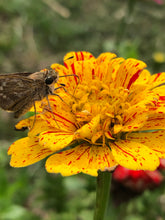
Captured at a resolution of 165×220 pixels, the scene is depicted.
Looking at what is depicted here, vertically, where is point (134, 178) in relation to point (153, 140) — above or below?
below

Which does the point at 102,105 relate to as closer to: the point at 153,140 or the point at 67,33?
the point at 153,140

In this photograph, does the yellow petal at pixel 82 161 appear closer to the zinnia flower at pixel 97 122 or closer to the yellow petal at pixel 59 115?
the zinnia flower at pixel 97 122

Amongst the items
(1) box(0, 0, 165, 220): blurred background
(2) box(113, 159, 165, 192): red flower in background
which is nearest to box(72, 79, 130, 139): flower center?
(2) box(113, 159, 165, 192): red flower in background

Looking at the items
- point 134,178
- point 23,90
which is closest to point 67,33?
point 134,178

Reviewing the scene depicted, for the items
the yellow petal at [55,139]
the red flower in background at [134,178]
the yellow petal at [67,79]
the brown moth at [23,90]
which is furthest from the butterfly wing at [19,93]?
the red flower in background at [134,178]

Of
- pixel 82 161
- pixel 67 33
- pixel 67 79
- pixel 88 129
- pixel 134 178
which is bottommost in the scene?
pixel 134 178

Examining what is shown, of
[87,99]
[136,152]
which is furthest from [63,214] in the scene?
[136,152]

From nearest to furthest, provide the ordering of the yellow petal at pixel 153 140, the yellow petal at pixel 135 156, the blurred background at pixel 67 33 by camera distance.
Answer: the yellow petal at pixel 135 156 < the yellow petal at pixel 153 140 < the blurred background at pixel 67 33
